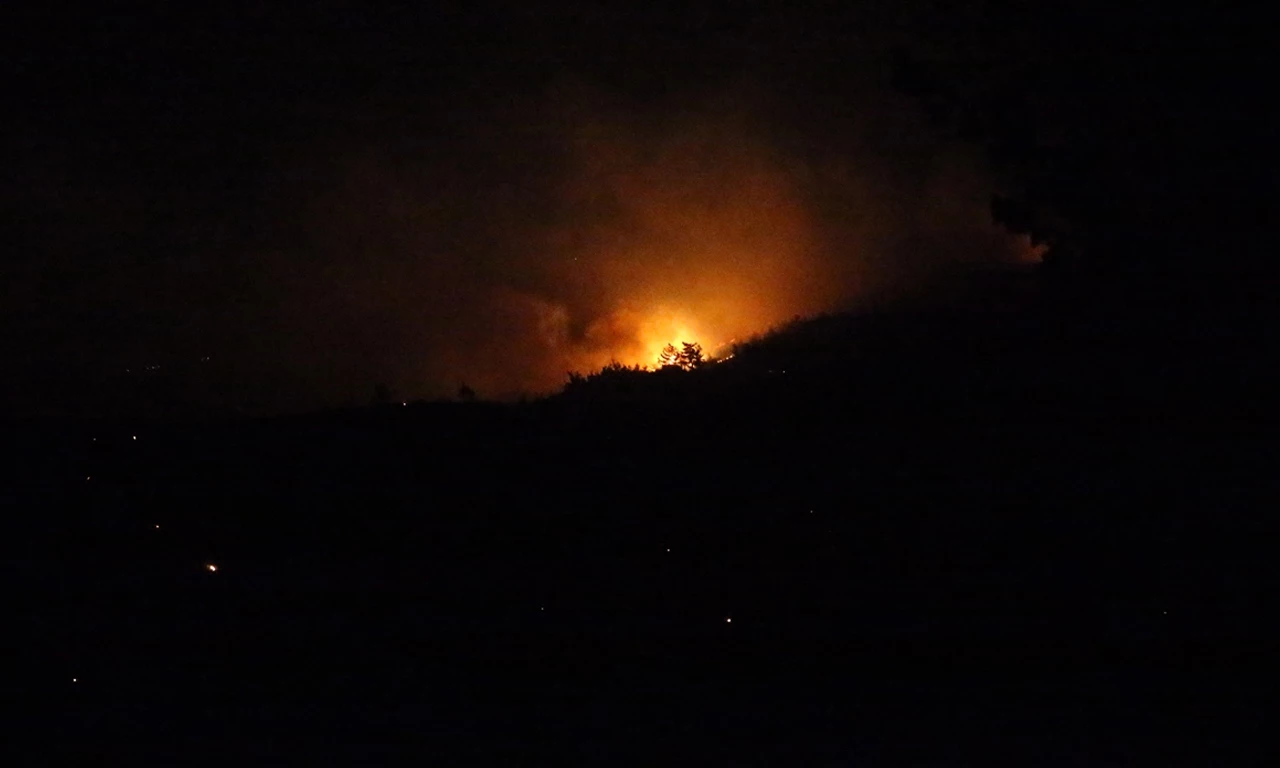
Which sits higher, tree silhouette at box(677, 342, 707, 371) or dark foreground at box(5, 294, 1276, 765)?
tree silhouette at box(677, 342, 707, 371)

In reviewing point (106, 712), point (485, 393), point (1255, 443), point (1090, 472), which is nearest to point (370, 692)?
point (106, 712)

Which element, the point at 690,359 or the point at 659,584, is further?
the point at 690,359

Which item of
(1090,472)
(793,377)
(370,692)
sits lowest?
(370,692)

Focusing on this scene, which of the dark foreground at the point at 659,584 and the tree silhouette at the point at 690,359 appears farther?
the tree silhouette at the point at 690,359

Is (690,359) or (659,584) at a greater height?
(690,359)

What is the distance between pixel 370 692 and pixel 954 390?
210 inches

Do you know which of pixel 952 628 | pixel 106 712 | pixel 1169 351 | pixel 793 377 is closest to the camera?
pixel 106 712

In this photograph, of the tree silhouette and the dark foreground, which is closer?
the dark foreground

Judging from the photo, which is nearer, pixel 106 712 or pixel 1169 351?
pixel 106 712

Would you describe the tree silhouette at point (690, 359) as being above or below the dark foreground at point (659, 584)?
above

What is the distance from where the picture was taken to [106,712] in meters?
5.43

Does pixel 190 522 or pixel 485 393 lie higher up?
pixel 485 393

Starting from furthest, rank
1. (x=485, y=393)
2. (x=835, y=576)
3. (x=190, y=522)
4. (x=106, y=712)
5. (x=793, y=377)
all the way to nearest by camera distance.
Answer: (x=485, y=393), (x=793, y=377), (x=190, y=522), (x=835, y=576), (x=106, y=712)

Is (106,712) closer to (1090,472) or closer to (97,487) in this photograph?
(97,487)
